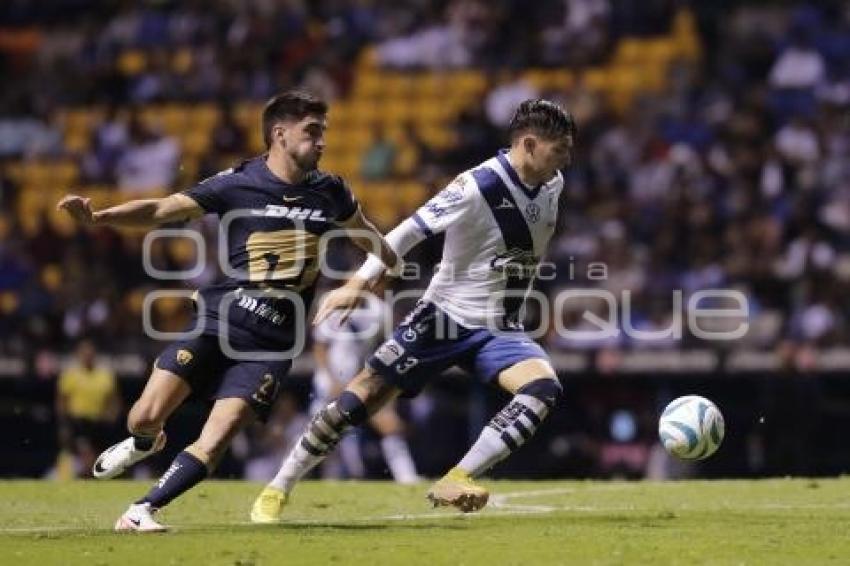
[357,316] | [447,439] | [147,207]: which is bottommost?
[447,439]

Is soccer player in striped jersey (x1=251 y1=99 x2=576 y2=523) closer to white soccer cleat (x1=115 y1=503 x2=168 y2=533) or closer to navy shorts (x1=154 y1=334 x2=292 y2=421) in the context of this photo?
navy shorts (x1=154 y1=334 x2=292 y2=421)

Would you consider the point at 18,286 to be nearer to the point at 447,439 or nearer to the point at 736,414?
the point at 447,439

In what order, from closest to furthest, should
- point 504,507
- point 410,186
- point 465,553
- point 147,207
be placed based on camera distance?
1. point 465,553
2. point 147,207
3. point 504,507
4. point 410,186

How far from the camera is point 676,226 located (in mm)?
22062

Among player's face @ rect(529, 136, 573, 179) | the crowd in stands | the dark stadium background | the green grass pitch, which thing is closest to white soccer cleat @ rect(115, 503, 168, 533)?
the green grass pitch

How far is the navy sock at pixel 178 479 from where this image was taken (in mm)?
10305

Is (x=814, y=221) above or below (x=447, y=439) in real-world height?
above

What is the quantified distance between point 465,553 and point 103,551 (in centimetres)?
186

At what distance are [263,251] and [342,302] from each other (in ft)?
2.04

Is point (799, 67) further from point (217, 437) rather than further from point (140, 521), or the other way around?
point (140, 521)

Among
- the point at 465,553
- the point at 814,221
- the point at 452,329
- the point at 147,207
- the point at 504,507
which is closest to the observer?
the point at 465,553

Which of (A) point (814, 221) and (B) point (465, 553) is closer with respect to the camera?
(B) point (465, 553)

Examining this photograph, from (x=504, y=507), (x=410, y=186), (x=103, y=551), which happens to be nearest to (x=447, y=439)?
(x=410, y=186)

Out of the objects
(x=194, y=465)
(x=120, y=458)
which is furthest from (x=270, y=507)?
(x=194, y=465)
